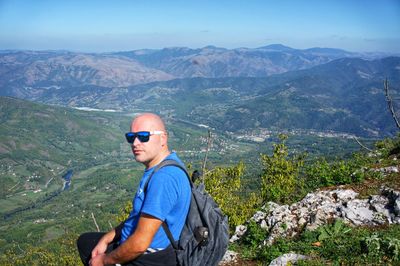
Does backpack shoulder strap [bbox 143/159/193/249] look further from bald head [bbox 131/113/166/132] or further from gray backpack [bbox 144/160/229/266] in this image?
bald head [bbox 131/113/166/132]

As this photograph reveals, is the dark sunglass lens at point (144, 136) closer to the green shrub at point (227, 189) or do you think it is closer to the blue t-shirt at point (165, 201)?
the blue t-shirt at point (165, 201)

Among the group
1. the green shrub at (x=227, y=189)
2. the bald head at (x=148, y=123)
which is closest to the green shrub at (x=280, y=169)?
the green shrub at (x=227, y=189)

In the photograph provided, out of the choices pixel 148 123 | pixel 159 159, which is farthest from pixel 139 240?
pixel 148 123

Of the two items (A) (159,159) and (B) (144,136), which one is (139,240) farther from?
(B) (144,136)

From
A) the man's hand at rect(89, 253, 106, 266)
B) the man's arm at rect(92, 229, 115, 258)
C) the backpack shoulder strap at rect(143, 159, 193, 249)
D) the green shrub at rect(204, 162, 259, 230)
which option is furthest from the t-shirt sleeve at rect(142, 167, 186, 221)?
the green shrub at rect(204, 162, 259, 230)

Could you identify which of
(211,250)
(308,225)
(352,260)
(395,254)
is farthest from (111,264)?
(308,225)

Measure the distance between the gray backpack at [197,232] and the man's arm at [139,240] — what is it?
0.24 metres

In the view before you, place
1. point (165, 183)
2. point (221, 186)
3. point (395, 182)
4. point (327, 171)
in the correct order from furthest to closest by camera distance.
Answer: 1. point (221, 186)
2. point (327, 171)
3. point (395, 182)
4. point (165, 183)

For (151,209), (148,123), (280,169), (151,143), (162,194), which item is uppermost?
(148,123)

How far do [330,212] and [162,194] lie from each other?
8.06 metres

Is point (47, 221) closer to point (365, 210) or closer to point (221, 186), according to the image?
point (221, 186)

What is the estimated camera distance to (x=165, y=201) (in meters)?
4.36

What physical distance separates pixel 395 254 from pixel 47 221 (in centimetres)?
15168

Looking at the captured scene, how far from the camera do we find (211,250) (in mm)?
4988
